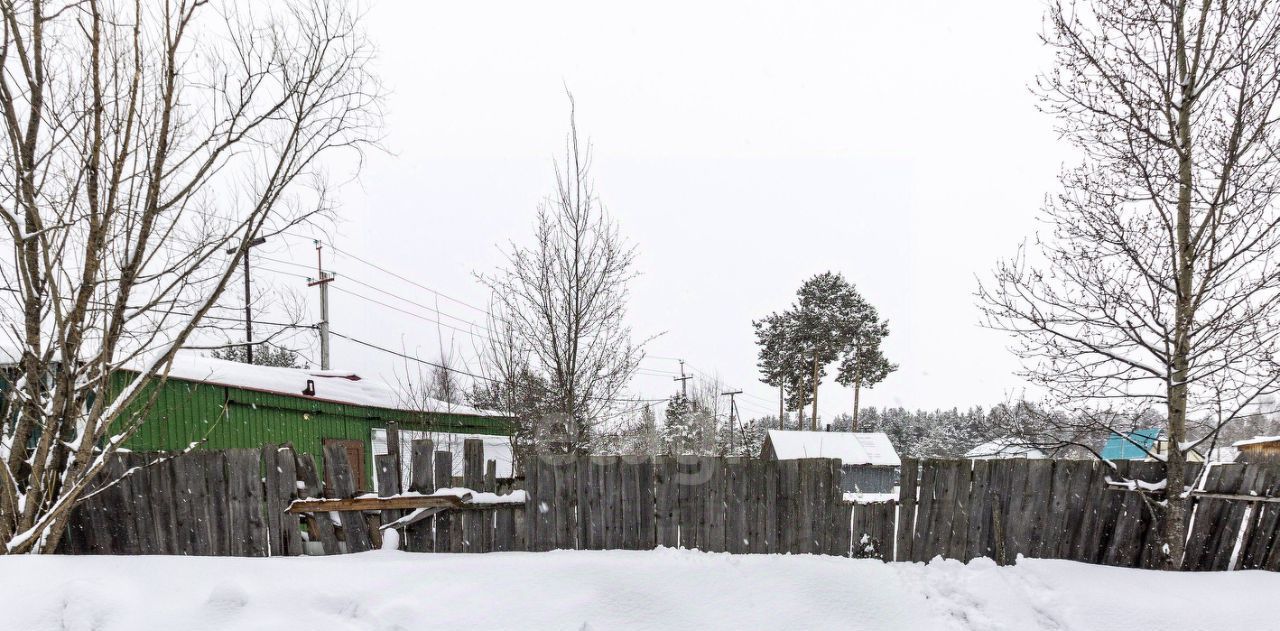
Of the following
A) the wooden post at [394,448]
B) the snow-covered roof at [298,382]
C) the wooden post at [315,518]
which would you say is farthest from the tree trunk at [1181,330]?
the snow-covered roof at [298,382]

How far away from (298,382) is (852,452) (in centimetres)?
2518

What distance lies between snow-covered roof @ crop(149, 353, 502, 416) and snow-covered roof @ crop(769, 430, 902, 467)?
15.3 meters

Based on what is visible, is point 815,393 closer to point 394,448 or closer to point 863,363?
point 863,363

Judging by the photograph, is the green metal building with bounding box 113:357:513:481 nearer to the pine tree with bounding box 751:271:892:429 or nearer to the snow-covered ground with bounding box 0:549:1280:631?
the snow-covered ground with bounding box 0:549:1280:631

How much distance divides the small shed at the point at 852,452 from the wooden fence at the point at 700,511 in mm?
22253

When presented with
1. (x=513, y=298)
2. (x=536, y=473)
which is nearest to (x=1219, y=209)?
(x=536, y=473)

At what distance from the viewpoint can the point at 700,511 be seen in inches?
213

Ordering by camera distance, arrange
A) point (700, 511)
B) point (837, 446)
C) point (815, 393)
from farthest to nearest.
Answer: point (815, 393), point (837, 446), point (700, 511)

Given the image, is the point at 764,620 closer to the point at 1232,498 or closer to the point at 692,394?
the point at 1232,498

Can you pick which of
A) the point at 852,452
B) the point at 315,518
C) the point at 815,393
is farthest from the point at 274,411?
the point at 815,393

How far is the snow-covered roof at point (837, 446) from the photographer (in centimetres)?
2745

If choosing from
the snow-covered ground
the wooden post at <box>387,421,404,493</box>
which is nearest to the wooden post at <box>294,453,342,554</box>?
the snow-covered ground

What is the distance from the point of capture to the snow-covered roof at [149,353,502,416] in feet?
34.5

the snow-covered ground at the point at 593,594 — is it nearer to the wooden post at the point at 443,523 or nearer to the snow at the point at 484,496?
the wooden post at the point at 443,523
